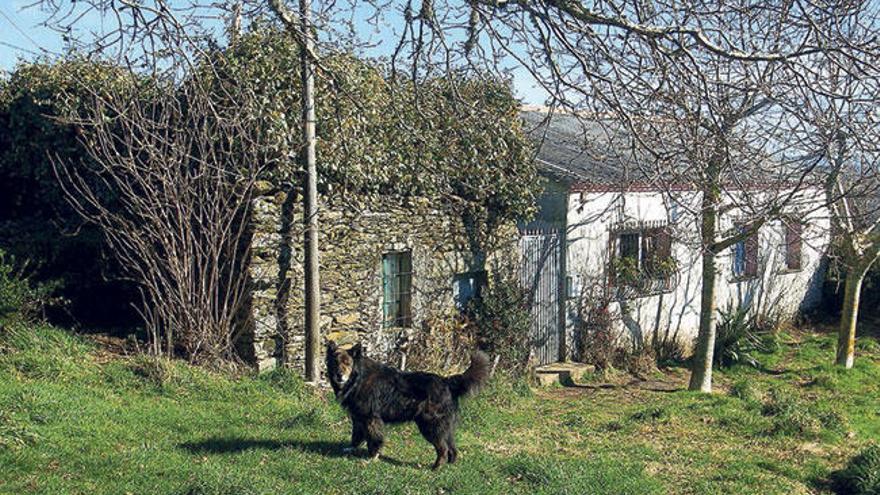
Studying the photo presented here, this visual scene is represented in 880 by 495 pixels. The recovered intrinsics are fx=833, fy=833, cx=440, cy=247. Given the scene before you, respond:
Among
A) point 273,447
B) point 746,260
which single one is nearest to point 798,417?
point 273,447

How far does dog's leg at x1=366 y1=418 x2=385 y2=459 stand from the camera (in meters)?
7.63

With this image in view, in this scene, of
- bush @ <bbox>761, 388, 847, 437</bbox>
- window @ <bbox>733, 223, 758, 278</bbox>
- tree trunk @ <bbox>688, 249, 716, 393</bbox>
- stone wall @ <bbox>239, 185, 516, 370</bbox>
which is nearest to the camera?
bush @ <bbox>761, 388, 847, 437</bbox>

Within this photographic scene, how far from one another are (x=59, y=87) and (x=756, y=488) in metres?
10.3

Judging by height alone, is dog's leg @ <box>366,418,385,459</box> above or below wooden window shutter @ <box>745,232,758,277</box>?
below

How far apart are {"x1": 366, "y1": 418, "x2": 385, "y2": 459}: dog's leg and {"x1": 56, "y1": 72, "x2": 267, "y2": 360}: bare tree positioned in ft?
12.9

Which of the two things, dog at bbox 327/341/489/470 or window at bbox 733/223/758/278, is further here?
window at bbox 733/223/758/278

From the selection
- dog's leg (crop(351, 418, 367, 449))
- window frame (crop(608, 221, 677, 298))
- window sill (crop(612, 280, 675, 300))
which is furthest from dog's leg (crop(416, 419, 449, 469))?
window sill (crop(612, 280, 675, 300))

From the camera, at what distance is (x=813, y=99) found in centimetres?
634

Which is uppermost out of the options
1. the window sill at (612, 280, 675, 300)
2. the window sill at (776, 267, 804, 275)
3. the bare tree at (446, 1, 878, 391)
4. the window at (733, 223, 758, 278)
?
the bare tree at (446, 1, 878, 391)

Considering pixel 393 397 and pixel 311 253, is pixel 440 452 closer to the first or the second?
pixel 393 397

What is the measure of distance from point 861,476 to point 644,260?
860cm

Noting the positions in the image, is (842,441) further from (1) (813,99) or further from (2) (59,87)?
(2) (59,87)

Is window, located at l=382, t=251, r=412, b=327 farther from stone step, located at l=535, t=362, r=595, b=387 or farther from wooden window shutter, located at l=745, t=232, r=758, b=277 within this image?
wooden window shutter, located at l=745, t=232, r=758, b=277

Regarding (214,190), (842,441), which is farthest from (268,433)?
(842,441)
